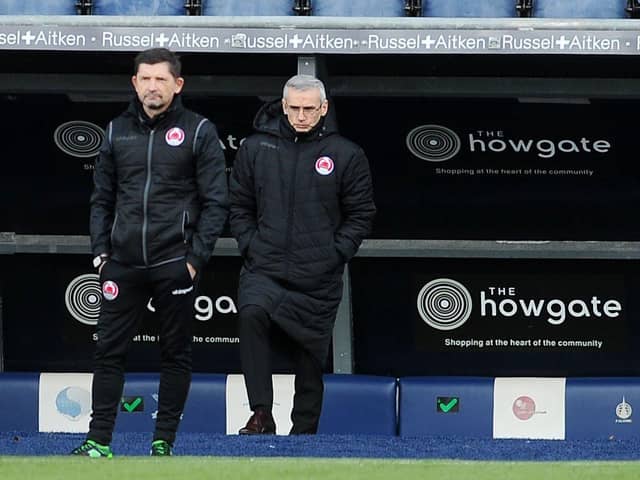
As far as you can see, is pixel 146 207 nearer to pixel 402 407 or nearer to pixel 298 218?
pixel 298 218

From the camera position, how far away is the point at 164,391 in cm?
721

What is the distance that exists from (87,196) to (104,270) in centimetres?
374

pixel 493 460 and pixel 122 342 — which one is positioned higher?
pixel 122 342

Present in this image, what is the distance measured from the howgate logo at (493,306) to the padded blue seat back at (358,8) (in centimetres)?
186

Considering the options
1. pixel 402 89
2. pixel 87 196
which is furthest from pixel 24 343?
pixel 402 89

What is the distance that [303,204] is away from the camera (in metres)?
8.28

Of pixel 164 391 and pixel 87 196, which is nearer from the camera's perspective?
pixel 164 391

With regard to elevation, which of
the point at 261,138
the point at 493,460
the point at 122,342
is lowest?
the point at 493,460

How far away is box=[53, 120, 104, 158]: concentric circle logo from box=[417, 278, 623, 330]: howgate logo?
7.18ft

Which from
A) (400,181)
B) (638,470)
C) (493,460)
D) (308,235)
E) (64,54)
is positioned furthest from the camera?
(400,181)

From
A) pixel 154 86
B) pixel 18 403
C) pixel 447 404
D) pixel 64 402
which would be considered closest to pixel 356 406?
pixel 447 404

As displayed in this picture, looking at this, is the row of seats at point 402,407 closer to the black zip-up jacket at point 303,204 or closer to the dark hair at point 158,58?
the black zip-up jacket at point 303,204

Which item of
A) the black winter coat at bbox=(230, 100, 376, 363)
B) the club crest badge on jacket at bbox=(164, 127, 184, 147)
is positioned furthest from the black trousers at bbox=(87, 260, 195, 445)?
the black winter coat at bbox=(230, 100, 376, 363)

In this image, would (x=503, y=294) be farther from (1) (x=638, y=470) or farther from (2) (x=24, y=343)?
(1) (x=638, y=470)
